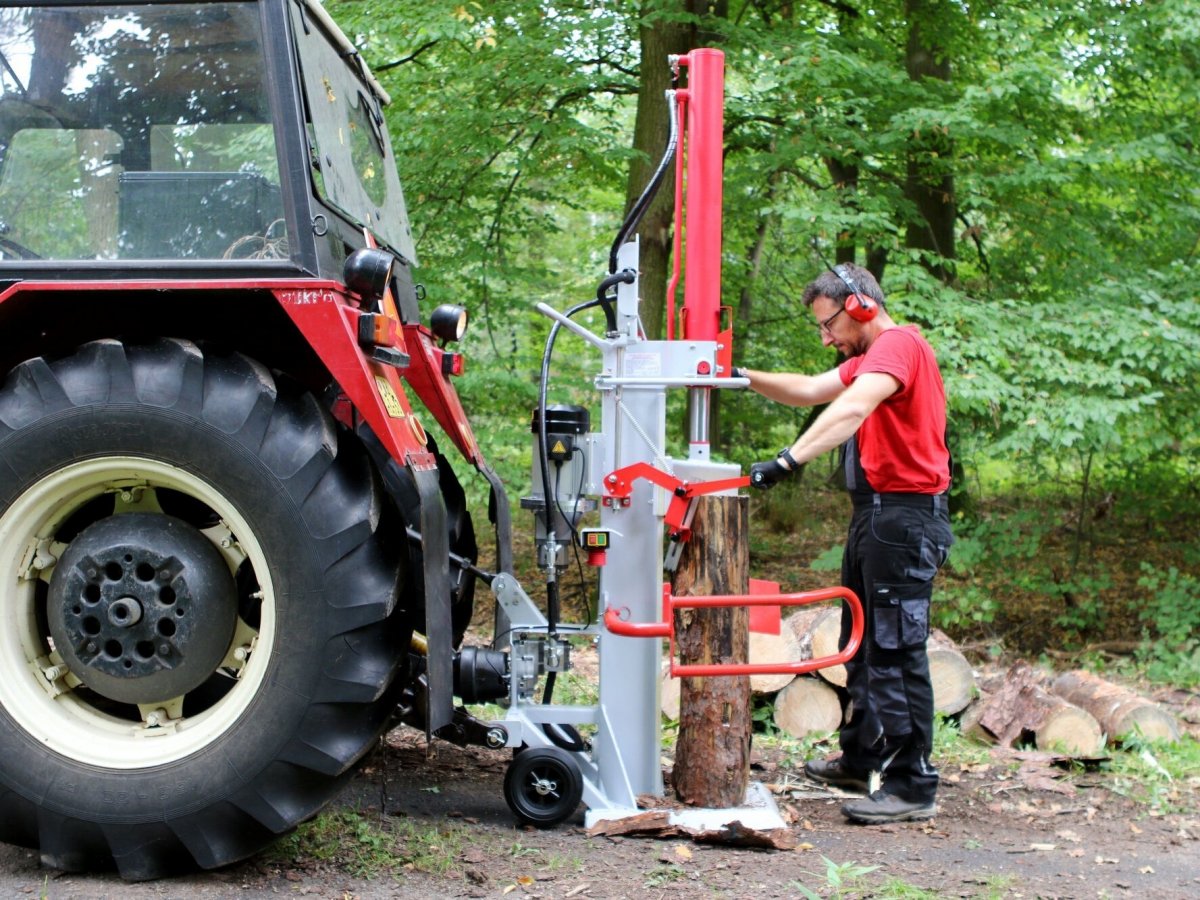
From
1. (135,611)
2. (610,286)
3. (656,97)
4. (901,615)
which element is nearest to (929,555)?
(901,615)

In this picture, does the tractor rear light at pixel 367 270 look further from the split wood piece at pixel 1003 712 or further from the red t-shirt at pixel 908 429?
the split wood piece at pixel 1003 712

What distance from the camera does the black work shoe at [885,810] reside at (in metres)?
3.95

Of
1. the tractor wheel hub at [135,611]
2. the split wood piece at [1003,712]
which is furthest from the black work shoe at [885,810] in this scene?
the tractor wheel hub at [135,611]

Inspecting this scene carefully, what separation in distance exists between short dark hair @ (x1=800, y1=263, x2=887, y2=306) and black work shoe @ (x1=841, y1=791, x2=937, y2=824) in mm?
1785

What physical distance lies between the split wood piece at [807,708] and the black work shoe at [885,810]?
3.30ft

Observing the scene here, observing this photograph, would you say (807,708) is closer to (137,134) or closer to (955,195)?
(137,134)

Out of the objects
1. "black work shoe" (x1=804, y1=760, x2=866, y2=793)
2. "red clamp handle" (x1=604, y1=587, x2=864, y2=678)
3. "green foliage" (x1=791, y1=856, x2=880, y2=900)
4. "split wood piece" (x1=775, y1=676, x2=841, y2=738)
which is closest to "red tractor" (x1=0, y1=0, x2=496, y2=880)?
"red clamp handle" (x1=604, y1=587, x2=864, y2=678)

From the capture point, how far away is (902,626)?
398 cm

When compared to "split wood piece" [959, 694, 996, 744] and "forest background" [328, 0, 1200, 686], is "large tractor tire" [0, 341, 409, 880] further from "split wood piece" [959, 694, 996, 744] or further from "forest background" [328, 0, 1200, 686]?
"forest background" [328, 0, 1200, 686]

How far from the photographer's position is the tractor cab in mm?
3131

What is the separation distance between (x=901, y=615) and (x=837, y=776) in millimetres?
803

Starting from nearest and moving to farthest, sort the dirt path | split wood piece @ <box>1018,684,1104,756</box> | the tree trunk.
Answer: the dirt path
split wood piece @ <box>1018,684,1104,756</box>
the tree trunk

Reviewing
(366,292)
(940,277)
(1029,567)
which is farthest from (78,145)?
(1029,567)

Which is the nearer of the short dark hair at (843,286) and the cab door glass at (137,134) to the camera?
the cab door glass at (137,134)
